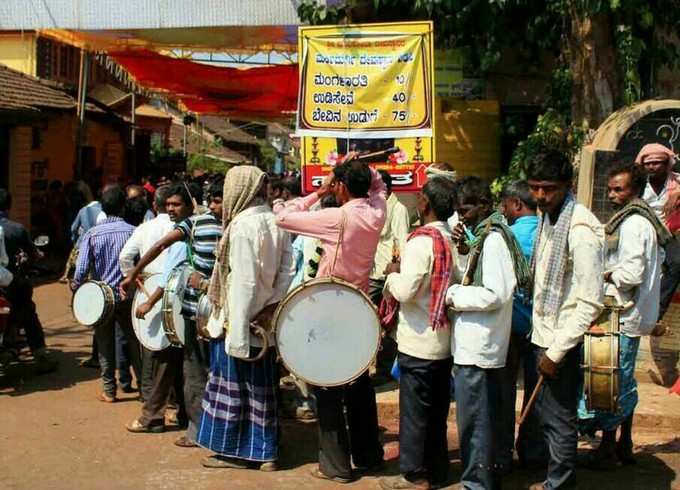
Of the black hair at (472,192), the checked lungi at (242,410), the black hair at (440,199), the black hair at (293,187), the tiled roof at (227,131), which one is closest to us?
the black hair at (440,199)

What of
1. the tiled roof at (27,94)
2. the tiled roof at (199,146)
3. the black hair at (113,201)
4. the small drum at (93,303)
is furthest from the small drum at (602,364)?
the tiled roof at (199,146)

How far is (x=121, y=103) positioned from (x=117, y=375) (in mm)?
15886

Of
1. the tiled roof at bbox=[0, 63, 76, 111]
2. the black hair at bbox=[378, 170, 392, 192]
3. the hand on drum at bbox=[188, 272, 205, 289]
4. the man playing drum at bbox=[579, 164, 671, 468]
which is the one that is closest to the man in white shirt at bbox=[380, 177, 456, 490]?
the man playing drum at bbox=[579, 164, 671, 468]

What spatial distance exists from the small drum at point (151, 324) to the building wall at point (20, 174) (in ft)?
40.4

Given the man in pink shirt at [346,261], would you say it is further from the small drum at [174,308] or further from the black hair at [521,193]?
the small drum at [174,308]

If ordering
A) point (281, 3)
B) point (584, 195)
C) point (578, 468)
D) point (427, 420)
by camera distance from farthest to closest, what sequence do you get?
point (281, 3) → point (584, 195) → point (578, 468) → point (427, 420)

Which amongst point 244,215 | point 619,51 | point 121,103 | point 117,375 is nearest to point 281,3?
point 619,51

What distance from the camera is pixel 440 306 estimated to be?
500 cm

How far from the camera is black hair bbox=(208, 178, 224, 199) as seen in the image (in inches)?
240

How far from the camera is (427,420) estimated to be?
524 centimetres

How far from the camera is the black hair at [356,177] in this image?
5.53m

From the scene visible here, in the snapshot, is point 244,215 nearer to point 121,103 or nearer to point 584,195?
point 584,195

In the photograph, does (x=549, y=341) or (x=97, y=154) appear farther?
(x=97, y=154)

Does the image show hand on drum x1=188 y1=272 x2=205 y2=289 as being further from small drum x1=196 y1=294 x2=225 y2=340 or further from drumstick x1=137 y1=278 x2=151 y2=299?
drumstick x1=137 y1=278 x2=151 y2=299
